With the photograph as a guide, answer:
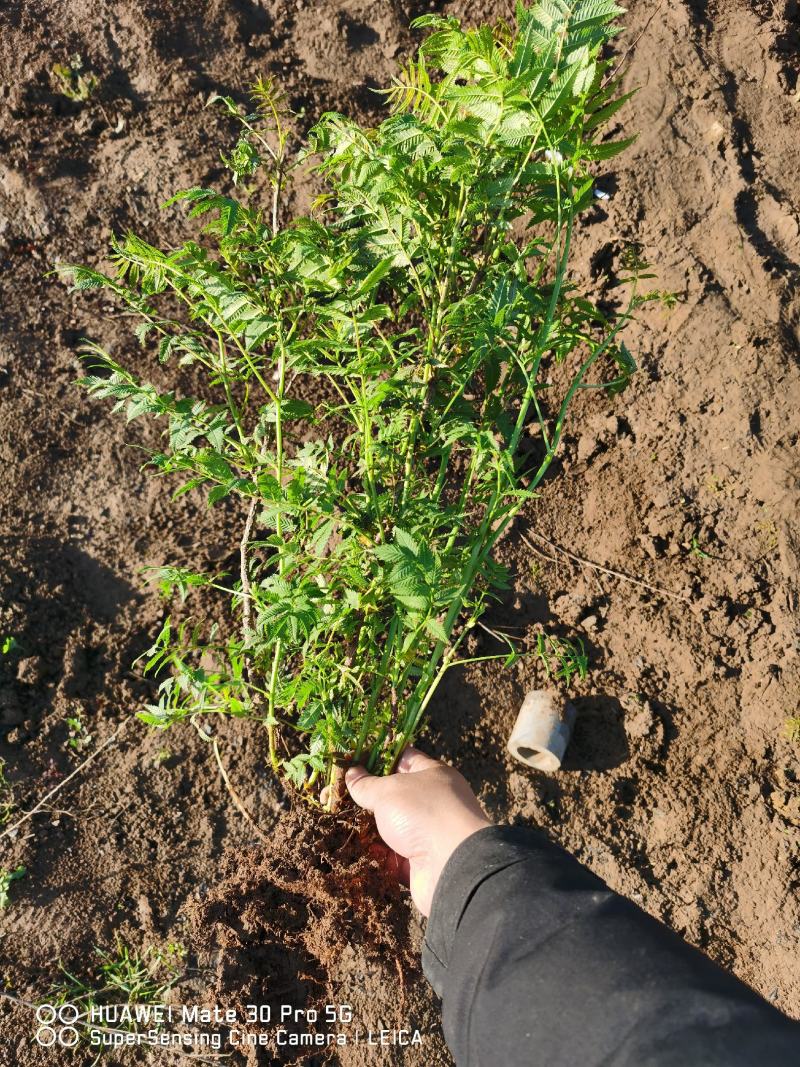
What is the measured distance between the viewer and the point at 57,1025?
89.6 inches

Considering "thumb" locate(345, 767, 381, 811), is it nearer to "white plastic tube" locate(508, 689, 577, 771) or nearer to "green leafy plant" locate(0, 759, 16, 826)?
"white plastic tube" locate(508, 689, 577, 771)

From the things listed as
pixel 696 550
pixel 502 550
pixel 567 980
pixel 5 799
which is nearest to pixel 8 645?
pixel 5 799

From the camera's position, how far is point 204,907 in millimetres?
2258

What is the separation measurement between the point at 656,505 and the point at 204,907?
81.8 inches

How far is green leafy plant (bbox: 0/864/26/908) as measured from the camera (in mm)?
2369

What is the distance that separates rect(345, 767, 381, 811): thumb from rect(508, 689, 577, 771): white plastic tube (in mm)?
595

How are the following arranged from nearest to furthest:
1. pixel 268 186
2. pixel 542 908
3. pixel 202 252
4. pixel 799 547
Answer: pixel 542 908, pixel 202 252, pixel 799 547, pixel 268 186

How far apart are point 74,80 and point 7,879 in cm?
310

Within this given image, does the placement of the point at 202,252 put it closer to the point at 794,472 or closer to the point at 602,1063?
the point at 602,1063

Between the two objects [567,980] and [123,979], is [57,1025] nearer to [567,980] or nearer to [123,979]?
[123,979]

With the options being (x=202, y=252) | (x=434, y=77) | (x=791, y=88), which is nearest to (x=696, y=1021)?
(x=202, y=252)

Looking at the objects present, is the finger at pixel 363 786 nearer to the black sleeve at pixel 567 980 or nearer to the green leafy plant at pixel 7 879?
the black sleeve at pixel 567 980

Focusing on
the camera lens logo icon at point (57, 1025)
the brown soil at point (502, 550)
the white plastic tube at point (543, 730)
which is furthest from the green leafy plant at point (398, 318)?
the camera lens logo icon at point (57, 1025)

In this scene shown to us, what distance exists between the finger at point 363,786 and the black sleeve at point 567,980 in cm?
39
